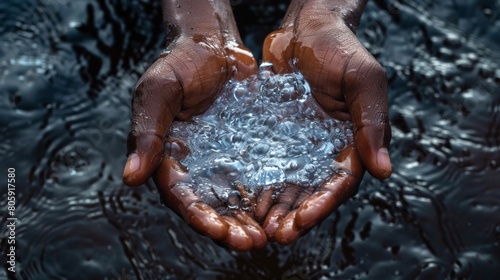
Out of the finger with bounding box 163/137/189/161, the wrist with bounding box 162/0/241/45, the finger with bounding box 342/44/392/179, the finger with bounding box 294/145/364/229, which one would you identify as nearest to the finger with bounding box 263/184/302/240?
the finger with bounding box 294/145/364/229

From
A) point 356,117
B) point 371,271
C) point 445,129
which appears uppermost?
point 356,117

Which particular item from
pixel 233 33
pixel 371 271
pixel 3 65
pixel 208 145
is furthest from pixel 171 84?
pixel 3 65

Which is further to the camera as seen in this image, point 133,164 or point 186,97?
point 186,97

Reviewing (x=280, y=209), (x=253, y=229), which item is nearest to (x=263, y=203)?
(x=280, y=209)

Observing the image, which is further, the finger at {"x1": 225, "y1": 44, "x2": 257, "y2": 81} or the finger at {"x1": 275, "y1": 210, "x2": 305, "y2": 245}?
the finger at {"x1": 225, "y1": 44, "x2": 257, "y2": 81}

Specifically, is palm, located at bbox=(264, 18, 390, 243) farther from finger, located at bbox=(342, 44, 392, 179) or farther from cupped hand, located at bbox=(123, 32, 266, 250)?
cupped hand, located at bbox=(123, 32, 266, 250)

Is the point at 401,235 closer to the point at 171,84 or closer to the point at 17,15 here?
the point at 171,84

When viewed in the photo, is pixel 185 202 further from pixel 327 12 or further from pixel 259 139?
pixel 327 12
